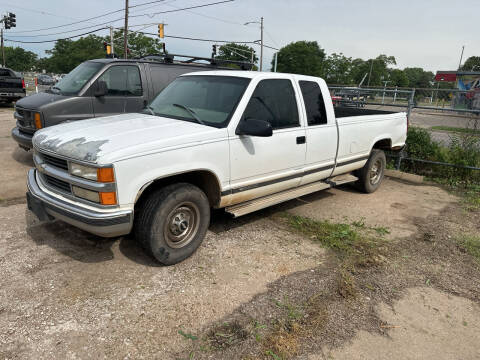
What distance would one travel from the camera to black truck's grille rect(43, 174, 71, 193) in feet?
10.7

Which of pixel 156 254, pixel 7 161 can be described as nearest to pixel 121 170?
pixel 156 254

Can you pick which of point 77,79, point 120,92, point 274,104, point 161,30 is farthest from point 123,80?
point 161,30

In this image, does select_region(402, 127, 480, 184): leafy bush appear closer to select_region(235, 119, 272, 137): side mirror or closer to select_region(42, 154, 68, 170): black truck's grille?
select_region(235, 119, 272, 137): side mirror

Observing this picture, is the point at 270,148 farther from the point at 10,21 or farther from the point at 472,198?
the point at 10,21

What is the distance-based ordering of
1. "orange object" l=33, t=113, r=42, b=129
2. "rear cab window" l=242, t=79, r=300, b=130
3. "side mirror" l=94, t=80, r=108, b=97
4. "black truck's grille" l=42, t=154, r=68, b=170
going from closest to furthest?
"black truck's grille" l=42, t=154, r=68, b=170 → "rear cab window" l=242, t=79, r=300, b=130 → "orange object" l=33, t=113, r=42, b=129 → "side mirror" l=94, t=80, r=108, b=97

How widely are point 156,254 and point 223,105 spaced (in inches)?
68.8

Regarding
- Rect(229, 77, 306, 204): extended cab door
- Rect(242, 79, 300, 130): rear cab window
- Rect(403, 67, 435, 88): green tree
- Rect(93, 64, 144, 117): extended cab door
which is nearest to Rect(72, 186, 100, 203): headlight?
Rect(229, 77, 306, 204): extended cab door

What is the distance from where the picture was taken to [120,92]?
6914 mm

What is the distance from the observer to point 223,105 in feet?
12.9

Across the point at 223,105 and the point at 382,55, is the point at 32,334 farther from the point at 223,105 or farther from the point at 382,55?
the point at 382,55

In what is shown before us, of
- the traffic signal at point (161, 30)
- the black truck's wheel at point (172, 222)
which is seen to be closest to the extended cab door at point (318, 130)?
the black truck's wheel at point (172, 222)

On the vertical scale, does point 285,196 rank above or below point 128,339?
above

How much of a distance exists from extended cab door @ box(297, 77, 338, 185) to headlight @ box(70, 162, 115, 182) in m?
2.59

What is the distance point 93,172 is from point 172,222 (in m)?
0.92
